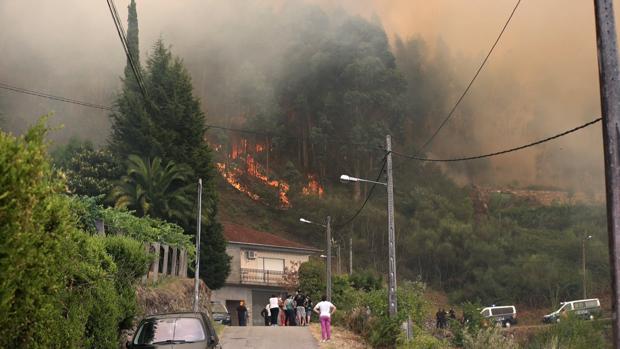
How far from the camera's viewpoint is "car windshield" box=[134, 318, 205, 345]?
1585cm

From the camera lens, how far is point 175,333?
1599 centimetres

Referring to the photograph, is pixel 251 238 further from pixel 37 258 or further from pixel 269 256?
pixel 37 258

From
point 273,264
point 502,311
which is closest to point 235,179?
point 273,264

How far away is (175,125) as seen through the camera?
182 feet

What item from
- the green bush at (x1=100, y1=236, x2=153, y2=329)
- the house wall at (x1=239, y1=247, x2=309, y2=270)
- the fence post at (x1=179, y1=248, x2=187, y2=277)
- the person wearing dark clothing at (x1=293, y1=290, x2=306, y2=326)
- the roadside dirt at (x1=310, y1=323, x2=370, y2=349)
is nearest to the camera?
the green bush at (x1=100, y1=236, x2=153, y2=329)

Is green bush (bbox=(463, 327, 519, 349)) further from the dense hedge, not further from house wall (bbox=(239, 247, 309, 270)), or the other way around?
house wall (bbox=(239, 247, 309, 270))

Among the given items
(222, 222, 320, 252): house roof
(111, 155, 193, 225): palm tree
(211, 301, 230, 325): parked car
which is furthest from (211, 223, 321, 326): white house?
(111, 155, 193, 225): palm tree

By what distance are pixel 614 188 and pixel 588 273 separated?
97.5m

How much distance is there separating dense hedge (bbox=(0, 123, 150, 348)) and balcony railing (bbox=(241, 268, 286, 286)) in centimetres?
5765

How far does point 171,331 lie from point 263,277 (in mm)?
59135

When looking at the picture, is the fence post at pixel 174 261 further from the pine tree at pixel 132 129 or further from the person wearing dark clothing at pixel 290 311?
the pine tree at pixel 132 129

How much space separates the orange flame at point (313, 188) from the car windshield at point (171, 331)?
10210cm

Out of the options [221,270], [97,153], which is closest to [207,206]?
[221,270]

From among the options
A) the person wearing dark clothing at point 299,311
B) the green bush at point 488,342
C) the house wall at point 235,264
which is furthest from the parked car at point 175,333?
the house wall at point 235,264
